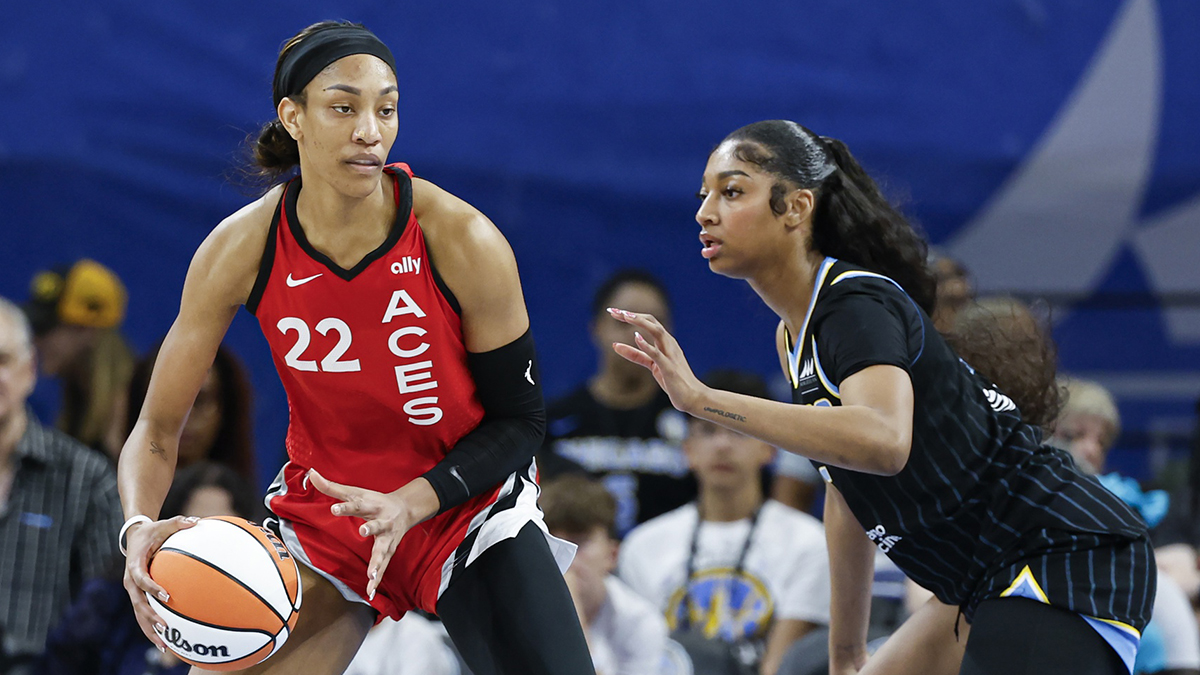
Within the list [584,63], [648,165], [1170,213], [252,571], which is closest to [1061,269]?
[1170,213]

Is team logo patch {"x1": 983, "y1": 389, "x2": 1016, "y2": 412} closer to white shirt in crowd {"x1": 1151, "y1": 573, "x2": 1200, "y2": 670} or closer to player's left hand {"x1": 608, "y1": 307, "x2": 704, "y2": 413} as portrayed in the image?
player's left hand {"x1": 608, "y1": 307, "x2": 704, "y2": 413}

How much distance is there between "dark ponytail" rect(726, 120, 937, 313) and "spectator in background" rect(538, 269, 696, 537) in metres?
2.67

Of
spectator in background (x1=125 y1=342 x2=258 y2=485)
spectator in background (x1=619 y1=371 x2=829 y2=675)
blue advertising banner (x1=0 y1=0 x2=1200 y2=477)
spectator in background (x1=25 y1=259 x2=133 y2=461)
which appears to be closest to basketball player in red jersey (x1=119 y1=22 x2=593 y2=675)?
spectator in background (x1=619 y1=371 x2=829 y2=675)

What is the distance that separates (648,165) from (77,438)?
2993mm

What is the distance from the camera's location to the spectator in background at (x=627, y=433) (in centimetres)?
575

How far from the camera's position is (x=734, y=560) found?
519cm

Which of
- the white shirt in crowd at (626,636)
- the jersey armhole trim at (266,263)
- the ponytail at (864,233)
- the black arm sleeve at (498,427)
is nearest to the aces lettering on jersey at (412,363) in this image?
the black arm sleeve at (498,427)

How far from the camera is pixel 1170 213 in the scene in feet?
21.9

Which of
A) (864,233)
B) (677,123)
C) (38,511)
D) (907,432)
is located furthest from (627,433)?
(907,432)

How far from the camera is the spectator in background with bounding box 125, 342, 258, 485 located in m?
5.33

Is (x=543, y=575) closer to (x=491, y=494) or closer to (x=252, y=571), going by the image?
(x=491, y=494)

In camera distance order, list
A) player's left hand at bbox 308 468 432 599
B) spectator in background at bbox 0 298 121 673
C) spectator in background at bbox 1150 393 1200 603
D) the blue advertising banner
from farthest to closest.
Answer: the blue advertising banner < spectator in background at bbox 0 298 121 673 < spectator in background at bbox 1150 393 1200 603 < player's left hand at bbox 308 468 432 599

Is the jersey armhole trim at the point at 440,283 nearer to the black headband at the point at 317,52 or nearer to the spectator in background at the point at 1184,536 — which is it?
the black headband at the point at 317,52

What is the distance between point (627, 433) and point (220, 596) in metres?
3.20
